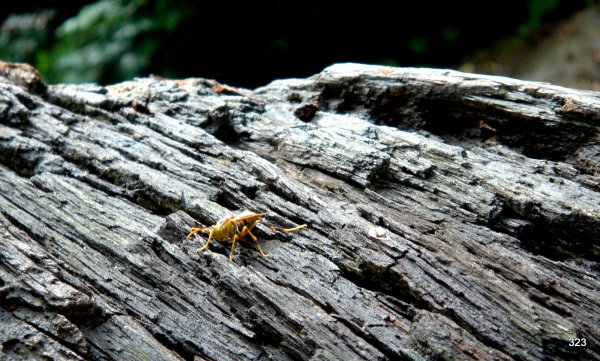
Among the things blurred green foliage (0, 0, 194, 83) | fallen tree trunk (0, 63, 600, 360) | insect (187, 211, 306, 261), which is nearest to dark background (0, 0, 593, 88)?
blurred green foliage (0, 0, 194, 83)

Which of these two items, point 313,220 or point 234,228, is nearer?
point 234,228

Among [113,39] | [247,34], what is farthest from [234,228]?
[247,34]

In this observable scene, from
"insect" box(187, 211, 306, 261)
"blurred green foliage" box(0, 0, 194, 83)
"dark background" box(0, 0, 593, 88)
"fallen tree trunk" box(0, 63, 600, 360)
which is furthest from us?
"dark background" box(0, 0, 593, 88)

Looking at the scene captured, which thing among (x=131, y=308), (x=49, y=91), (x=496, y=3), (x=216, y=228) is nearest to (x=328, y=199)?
(x=216, y=228)

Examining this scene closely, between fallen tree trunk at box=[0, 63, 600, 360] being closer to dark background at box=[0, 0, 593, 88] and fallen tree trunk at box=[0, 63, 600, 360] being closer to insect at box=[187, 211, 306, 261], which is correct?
insect at box=[187, 211, 306, 261]

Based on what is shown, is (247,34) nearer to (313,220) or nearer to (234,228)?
(313,220)

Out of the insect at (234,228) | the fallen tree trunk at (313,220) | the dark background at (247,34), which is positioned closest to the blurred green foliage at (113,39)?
the dark background at (247,34)

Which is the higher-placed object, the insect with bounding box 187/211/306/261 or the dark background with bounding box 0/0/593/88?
the dark background with bounding box 0/0/593/88
